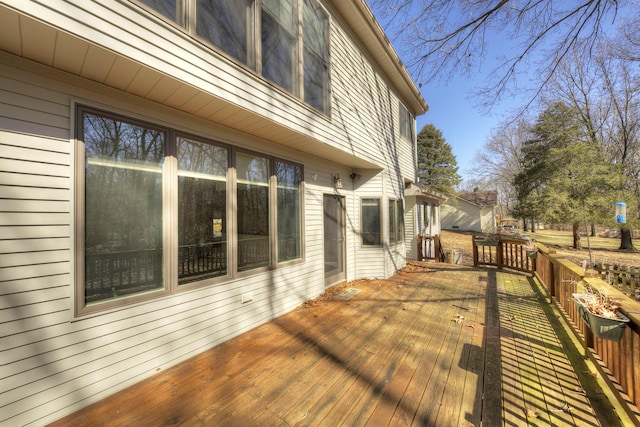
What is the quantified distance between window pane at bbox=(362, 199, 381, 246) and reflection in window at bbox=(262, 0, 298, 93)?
360cm

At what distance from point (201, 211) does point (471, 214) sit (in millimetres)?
29215

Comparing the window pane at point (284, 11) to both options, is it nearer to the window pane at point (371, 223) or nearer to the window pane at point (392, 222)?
the window pane at point (371, 223)

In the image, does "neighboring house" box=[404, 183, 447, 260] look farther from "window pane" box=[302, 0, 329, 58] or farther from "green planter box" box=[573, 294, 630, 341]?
"green planter box" box=[573, 294, 630, 341]

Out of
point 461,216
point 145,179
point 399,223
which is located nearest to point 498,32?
point 399,223

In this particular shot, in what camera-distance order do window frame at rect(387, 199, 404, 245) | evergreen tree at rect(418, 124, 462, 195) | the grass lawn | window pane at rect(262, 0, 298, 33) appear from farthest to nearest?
1. evergreen tree at rect(418, 124, 462, 195)
2. the grass lawn
3. window frame at rect(387, 199, 404, 245)
4. window pane at rect(262, 0, 298, 33)

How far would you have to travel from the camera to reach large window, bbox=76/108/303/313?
2410mm

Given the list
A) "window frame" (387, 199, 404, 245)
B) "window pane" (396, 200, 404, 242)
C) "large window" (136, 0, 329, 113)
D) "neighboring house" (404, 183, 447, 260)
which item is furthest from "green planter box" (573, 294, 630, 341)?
"neighboring house" (404, 183, 447, 260)

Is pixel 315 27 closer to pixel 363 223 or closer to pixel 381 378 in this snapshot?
pixel 363 223

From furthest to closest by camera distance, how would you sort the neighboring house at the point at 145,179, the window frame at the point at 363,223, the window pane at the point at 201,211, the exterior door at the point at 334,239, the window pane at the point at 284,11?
the window frame at the point at 363,223 < the exterior door at the point at 334,239 < the window pane at the point at 284,11 < the window pane at the point at 201,211 < the neighboring house at the point at 145,179

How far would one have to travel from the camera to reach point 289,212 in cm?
467

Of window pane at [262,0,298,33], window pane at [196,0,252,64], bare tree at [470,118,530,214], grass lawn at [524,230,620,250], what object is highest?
bare tree at [470,118,530,214]

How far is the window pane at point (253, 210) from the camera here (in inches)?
148

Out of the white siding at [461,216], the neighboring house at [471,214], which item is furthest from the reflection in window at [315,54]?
the white siding at [461,216]

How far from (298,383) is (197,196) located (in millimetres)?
2412
